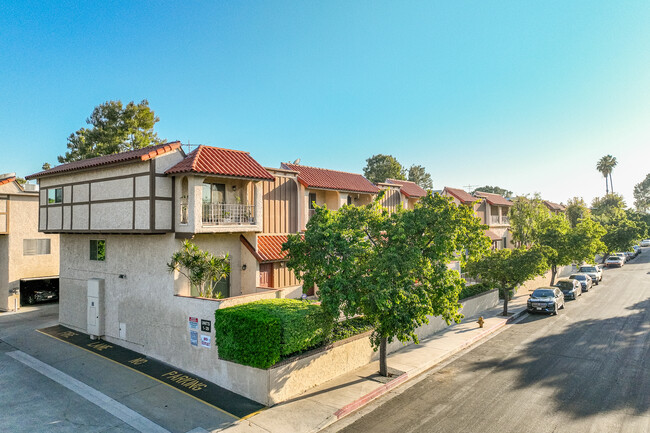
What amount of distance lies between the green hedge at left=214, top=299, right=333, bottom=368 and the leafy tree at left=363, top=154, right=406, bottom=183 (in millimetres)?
52299

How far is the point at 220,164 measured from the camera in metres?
16.3

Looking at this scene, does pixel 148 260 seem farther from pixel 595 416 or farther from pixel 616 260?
pixel 616 260

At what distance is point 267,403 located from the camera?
38.0ft

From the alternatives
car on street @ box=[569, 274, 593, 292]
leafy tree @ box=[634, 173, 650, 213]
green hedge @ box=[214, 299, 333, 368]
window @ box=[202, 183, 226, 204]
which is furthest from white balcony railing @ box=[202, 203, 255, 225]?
leafy tree @ box=[634, 173, 650, 213]

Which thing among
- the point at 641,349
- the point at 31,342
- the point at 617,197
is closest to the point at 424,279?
the point at 641,349

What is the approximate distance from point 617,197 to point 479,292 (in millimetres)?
71667

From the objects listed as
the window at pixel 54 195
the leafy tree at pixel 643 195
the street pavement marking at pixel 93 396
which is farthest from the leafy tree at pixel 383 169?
the leafy tree at pixel 643 195

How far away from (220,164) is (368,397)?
427 inches

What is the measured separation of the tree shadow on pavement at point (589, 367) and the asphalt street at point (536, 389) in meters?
0.03

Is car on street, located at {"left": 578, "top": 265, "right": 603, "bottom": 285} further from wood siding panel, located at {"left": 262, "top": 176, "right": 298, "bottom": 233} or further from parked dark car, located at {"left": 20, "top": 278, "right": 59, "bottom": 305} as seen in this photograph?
parked dark car, located at {"left": 20, "top": 278, "right": 59, "bottom": 305}

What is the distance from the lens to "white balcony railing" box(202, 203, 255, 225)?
16250mm

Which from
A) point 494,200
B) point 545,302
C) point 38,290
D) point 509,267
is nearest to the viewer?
point 509,267

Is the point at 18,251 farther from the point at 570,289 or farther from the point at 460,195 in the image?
the point at 570,289

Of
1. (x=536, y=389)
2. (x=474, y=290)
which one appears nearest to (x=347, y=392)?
(x=536, y=389)
